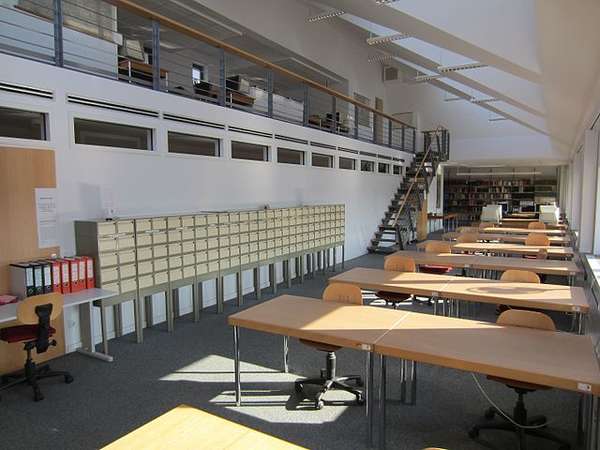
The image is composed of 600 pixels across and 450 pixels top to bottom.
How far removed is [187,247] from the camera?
5.05 m

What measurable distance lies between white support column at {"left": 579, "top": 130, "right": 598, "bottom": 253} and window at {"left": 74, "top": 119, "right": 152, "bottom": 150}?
626cm

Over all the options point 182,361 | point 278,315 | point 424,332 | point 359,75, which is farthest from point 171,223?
point 359,75

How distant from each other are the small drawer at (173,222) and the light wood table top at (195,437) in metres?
3.36

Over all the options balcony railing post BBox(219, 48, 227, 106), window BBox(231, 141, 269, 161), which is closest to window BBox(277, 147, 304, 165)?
window BBox(231, 141, 269, 161)

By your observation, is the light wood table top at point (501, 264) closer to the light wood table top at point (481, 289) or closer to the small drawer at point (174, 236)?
the light wood table top at point (481, 289)

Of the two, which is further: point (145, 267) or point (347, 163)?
point (347, 163)

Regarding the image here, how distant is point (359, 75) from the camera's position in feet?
43.2

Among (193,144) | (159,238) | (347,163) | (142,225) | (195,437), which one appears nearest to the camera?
(195,437)

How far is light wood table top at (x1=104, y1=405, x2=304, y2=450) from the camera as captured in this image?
1503mm

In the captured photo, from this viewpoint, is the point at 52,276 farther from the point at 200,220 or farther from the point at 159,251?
the point at 200,220

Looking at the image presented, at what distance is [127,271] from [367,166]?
7625 mm

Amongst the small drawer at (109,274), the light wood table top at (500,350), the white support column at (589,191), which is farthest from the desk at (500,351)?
the white support column at (589,191)

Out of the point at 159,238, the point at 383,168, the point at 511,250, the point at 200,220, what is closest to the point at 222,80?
the point at 200,220

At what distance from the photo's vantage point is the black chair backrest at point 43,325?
10.9 feet
